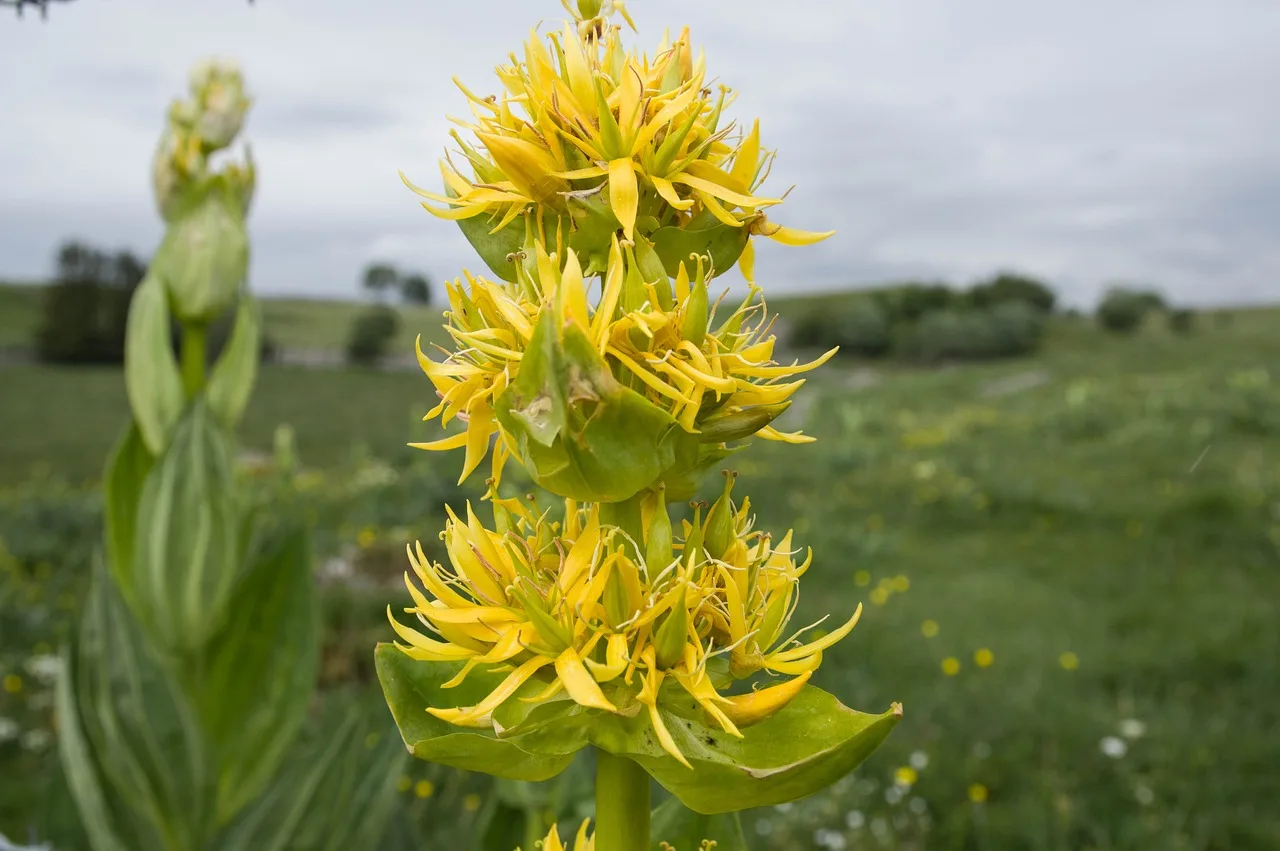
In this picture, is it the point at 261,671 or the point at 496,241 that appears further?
the point at 261,671

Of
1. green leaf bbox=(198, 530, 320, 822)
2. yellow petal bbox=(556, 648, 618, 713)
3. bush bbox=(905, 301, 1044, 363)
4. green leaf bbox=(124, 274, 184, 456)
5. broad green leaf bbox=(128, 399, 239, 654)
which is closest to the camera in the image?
yellow petal bbox=(556, 648, 618, 713)

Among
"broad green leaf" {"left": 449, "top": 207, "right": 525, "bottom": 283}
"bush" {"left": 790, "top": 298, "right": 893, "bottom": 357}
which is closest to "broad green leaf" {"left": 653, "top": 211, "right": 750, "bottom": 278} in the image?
"broad green leaf" {"left": 449, "top": 207, "right": 525, "bottom": 283}

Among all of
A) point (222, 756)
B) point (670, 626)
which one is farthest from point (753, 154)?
point (222, 756)

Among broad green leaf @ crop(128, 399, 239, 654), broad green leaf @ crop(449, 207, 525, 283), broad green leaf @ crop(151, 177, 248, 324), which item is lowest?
broad green leaf @ crop(128, 399, 239, 654)

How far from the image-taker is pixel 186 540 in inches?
115

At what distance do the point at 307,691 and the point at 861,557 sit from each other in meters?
5.02

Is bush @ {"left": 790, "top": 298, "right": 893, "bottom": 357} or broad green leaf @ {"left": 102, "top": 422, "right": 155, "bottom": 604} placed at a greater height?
broad green leaf @ {"left": 102, "top": 422, "right": 155, "bottom": 604}

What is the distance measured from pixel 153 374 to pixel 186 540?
55cm

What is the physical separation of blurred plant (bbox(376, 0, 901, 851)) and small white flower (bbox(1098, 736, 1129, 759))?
3903mm

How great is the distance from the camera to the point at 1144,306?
3894 centimetres

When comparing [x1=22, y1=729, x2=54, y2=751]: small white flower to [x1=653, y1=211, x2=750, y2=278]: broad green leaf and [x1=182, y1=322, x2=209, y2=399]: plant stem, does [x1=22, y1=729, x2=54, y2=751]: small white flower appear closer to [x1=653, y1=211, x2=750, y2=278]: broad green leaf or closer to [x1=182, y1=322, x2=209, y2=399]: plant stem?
[x1=182, y1=322, x2=209, y2=399]: plant stem

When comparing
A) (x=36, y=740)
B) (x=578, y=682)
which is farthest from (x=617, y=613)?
(x=36, y=740)

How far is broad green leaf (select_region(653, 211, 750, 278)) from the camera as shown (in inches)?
45.4

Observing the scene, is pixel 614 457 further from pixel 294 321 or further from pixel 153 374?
pixel 294 321
